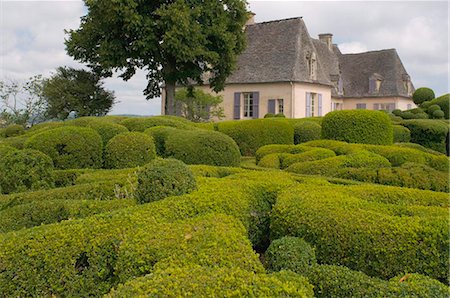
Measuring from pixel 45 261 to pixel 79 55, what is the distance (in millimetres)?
23273

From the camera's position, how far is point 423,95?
102ft

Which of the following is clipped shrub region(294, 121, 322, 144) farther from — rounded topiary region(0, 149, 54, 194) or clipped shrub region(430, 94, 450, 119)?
clipped shrub region(430, 94, 450, 119)

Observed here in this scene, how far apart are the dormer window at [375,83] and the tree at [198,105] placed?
17934 millimetres

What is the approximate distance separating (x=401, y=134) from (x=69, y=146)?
1488 cm

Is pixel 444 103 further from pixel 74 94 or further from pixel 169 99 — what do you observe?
pixel 74 94

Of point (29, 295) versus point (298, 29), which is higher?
point (298, 29)

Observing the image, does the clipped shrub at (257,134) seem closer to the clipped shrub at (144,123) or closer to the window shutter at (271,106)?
the clipped shrub at (144,123)

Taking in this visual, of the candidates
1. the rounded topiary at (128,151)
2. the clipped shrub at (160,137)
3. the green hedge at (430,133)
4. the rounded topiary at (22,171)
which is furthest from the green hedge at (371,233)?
the green hedge at (430,133)

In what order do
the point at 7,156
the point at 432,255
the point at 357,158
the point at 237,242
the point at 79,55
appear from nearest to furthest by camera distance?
the point at 237,242 → the point at 432,255 → the point at 7,156 → the point at 357,158 → the point at 79,55

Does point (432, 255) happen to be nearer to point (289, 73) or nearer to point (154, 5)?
point (154, 5)

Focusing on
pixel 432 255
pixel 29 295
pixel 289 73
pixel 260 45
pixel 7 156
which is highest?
pixel 260 45

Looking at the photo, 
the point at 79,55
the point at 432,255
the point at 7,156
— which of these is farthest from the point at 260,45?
the point at 432,255

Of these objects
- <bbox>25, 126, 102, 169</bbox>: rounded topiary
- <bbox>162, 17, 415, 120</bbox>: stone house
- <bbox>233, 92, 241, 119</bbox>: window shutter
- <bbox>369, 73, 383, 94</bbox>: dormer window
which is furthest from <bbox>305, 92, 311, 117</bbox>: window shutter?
<bbox>25, 126, 102, 169</bbox>: rounded topiary

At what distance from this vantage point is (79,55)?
2548 cm
